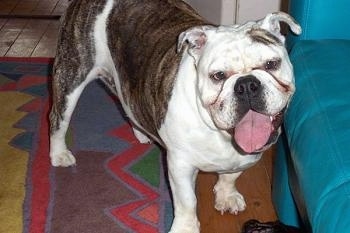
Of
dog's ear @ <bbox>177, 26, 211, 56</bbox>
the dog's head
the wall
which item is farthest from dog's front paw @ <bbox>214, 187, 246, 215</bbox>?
the wall

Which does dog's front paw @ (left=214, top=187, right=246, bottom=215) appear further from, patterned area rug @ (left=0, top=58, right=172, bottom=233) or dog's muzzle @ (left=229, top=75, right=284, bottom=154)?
dog's muzzle @ (left=229, top=75, right=284, bottom=154)

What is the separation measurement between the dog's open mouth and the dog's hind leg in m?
0.88

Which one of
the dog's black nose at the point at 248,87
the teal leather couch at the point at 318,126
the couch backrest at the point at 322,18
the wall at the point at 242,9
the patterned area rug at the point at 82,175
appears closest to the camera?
the teal leather couch at the point at 318,126

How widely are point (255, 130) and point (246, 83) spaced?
0.16 m

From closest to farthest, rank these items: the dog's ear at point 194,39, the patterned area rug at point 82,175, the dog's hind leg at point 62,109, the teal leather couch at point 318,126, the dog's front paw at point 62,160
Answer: the teal leather couch at point 318,126 → the dog's ear at point 194,39 → the patterned area rug at point 82,175 → the dog's hind leg at point 62,109 → the dog's front paw at point 62,160

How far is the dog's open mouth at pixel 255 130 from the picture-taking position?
162cm

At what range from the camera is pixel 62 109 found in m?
2.36

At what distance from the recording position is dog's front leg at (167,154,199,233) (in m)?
1.88

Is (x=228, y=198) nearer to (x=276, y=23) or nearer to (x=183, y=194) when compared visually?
(x=183, y=194)

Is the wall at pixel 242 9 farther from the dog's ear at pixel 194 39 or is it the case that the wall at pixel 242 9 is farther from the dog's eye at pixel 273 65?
the dog's eye at pixel 273 65

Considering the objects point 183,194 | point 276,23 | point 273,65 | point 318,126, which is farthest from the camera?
point 183,194

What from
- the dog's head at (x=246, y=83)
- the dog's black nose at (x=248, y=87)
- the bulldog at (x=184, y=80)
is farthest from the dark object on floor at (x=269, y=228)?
the dog's black nose at (x=248, y=87)

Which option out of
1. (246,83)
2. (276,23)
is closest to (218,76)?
(246,83)

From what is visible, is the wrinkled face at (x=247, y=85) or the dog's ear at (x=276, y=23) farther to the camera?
the dog's ear at (x=276, y=23)
